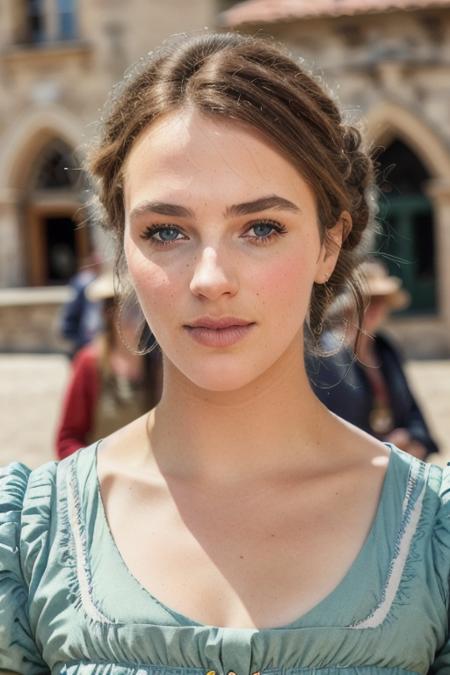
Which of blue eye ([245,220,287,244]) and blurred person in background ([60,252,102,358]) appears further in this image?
blurred person in background ([60,252,102,358])

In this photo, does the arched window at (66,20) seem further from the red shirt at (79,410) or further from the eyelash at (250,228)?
the eyelash at (250,228)

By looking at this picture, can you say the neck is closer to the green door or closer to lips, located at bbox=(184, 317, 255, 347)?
lips, located at bbox=(184, 317, 255, 347)

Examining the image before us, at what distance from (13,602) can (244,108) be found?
2.75ft

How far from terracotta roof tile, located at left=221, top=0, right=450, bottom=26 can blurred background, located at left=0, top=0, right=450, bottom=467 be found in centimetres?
2

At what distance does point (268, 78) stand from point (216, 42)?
14cm

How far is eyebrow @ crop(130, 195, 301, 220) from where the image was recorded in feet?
5.32

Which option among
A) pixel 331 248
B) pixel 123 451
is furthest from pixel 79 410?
pixel 331 248

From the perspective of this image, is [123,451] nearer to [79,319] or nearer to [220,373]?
[220,373]

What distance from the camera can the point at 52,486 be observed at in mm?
1776

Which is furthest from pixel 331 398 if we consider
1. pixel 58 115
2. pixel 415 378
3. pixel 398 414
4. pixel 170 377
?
pixel 58 115

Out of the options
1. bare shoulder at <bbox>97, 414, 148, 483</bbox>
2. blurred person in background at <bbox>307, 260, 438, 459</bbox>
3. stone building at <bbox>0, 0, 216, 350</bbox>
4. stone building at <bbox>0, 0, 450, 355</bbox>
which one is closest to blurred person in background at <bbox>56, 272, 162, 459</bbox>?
blurred person in background at <bbox>307, 260, 438, 459</bbox>

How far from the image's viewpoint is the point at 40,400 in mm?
11086

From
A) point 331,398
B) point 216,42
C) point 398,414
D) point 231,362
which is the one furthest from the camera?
point 398,414

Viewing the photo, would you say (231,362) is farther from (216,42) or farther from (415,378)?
(415,378)
